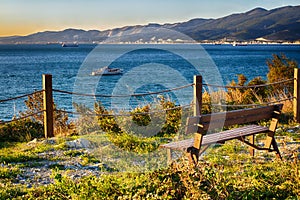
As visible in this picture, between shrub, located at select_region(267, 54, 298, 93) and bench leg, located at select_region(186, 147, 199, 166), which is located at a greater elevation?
shrub, located at select_region(267, 54, 298, 93)

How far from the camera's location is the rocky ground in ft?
19.9

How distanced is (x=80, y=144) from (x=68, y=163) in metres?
1.27

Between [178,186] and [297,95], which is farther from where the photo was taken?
[297,95]

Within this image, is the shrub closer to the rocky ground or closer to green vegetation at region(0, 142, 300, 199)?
the rocky ground

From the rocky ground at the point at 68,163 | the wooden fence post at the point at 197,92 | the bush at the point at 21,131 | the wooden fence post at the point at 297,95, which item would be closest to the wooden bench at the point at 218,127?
the rocky ground at the point at 68,163

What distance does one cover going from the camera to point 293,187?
16.0ft

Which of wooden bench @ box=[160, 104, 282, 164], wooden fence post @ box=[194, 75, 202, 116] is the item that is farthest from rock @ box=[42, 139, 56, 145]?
wooden bench @ box=[160, 104, 282, 164]

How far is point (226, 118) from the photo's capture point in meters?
5.91

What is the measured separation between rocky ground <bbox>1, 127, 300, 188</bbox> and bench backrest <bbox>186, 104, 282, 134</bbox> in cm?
67

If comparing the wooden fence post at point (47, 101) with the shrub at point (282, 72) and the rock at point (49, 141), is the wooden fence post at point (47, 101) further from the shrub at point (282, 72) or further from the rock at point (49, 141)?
the shrub at point (282, 72)

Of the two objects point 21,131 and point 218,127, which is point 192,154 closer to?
point 218,127

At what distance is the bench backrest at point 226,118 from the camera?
552 centimetres

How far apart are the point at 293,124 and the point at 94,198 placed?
6.84 m

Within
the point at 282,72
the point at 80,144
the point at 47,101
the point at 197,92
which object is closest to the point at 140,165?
the point at 80,144
